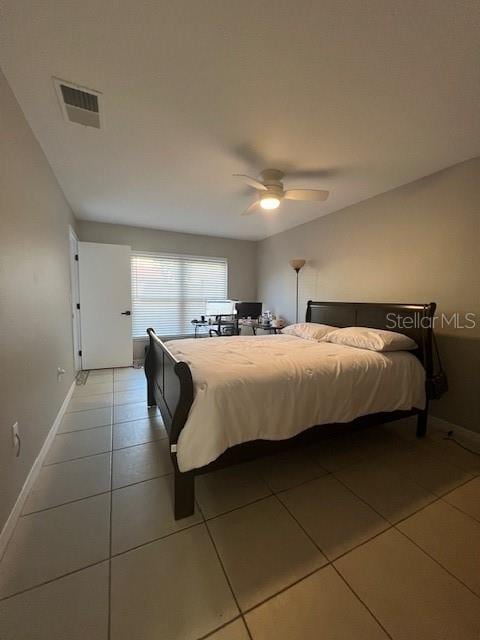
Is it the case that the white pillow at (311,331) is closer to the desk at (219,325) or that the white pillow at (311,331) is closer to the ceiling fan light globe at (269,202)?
the ceiling fan light globe at (269,202)

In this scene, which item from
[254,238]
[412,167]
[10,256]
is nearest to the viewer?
[10,256]

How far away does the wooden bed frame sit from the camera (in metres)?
1.50

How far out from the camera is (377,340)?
2.38 meters

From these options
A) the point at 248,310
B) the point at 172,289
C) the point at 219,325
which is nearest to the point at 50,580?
the point at 219,325

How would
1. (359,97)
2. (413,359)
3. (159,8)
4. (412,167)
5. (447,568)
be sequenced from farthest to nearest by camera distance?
1. (412,167)
2. (413,359)
3. (359,97)
4. (447,568)
5. (159,8)

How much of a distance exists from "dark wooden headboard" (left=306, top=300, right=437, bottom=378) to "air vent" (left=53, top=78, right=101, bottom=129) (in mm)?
2993

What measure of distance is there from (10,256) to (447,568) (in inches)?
110

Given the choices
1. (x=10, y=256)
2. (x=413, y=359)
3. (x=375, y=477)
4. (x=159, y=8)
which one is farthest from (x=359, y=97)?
(x=375, y=477)

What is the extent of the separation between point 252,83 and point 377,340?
2.12 m

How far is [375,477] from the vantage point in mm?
1894

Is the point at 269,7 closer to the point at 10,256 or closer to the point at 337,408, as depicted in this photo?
the point at 10,256

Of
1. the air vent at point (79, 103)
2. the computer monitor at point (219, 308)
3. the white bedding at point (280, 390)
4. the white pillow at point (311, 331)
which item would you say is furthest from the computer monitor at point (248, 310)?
the air vent at point (79, 103)

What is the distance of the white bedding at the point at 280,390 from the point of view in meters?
1.49

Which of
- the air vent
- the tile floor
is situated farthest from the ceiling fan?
the tile floor
